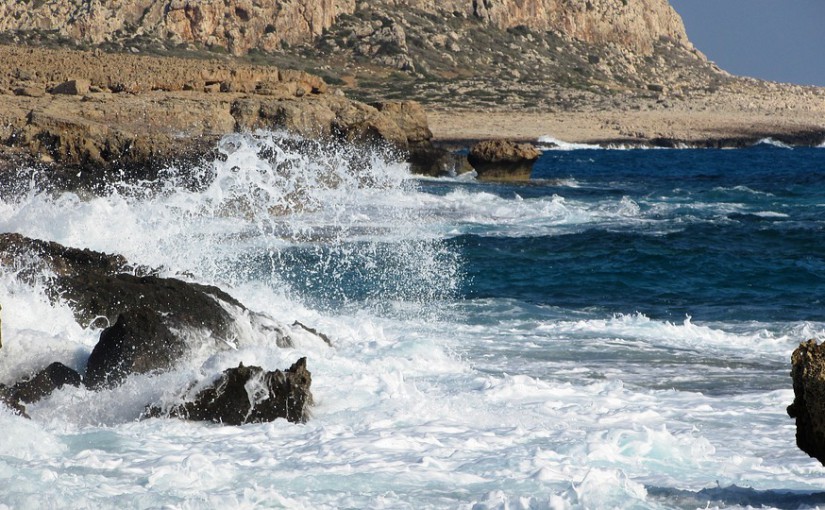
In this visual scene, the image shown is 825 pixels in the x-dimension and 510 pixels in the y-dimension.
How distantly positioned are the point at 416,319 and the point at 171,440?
4.96 metres

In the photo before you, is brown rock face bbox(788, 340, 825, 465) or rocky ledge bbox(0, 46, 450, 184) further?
rocky ledge bbox(0, 46, 450, 184)

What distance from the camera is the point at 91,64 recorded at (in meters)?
25.8

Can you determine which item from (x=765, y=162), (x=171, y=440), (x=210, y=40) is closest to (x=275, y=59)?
(x=210, y=40)

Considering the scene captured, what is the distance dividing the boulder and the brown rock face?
2624 cm

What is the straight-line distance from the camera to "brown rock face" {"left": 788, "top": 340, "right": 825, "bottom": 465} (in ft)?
15.0

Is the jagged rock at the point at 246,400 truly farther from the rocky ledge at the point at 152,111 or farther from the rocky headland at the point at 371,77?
the rocky headland at the point at 371,77

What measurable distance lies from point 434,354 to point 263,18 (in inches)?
2445

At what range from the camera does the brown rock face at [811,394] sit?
180 inches

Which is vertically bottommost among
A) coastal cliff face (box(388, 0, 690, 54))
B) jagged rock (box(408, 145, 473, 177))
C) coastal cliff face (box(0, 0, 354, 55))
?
jagged rock (box(408, 145, 473, 177))

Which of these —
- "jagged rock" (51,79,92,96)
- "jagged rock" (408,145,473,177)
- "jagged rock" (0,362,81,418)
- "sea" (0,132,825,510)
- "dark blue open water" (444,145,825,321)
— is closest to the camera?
"sea" (0,132,825,510)

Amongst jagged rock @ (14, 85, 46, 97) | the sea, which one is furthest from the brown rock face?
jagged rock @ (14, 85, 46, 97)

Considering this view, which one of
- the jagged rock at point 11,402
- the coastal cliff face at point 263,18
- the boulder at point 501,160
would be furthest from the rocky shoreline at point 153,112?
the coastal cliff face at point 263,18

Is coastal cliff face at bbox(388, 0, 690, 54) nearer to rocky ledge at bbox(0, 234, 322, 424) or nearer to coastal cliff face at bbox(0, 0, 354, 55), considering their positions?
coastal cliff face at bbox(0, 0, 354, 55)

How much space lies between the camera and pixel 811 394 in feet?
15.1
